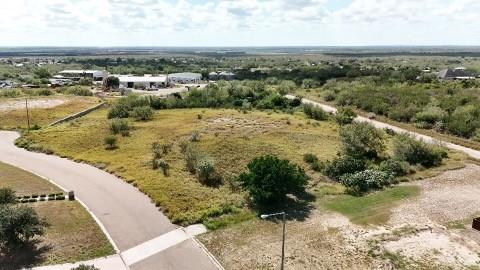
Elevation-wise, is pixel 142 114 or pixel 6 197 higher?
pixel 142 114

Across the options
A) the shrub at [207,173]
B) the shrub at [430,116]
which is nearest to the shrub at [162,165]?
the shrub at [207,173]

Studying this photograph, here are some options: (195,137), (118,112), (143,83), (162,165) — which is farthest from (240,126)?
(143,83)

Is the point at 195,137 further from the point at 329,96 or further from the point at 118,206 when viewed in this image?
the point at 329,96

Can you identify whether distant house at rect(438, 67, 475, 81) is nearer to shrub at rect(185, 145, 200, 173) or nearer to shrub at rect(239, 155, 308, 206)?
shrub at rect(185, 145, 200, 173)

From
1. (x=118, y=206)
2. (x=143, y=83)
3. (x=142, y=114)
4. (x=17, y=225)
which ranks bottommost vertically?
(x=118, y=206)

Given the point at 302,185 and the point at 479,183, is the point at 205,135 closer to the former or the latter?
the point at 302,185

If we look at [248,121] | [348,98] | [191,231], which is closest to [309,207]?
[191,231]

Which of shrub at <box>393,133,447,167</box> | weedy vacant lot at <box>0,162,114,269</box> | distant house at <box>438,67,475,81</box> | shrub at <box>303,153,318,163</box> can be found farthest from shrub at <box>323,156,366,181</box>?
distant house at <box>438,67,475,81</box>

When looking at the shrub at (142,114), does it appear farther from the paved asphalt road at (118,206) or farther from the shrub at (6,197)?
the shrub at (6,197)
